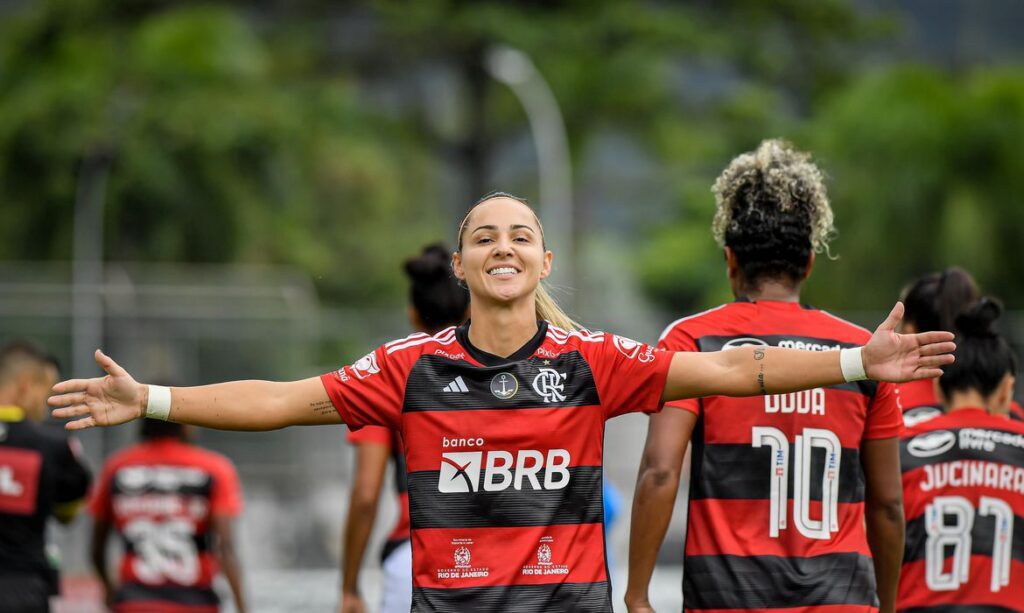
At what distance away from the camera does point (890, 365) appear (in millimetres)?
4164

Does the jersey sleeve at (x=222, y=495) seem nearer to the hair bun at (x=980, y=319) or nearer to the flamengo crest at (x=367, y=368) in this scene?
the flamengo crest at (x=367, y=368)

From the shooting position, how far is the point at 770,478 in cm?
480

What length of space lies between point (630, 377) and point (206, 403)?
1245 millimetres

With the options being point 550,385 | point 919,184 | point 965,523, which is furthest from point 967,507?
point 919,184

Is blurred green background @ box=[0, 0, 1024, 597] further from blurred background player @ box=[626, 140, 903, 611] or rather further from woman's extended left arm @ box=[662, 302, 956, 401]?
woman's extended left arm @ box=[662, 302, 956, 401]

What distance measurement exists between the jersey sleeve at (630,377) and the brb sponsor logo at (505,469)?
233 millimetres

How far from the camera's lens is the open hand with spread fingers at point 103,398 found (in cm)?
422

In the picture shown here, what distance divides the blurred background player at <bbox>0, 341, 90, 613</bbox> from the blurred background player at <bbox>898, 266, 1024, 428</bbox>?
4293 mm

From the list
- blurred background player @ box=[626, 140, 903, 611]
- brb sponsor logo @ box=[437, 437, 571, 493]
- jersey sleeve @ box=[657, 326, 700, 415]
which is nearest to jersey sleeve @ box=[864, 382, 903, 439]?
blurred background player @ box=[626, 140, 903, 611]

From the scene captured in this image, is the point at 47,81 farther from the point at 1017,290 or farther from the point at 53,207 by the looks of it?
the point at 1017,290

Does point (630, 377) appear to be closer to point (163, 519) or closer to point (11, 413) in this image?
point (11, 413)

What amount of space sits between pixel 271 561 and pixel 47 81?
1741 cm

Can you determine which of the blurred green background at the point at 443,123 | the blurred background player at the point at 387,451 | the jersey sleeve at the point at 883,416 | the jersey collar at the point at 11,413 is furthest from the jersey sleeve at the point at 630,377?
the blurred green background at the point at 443,123

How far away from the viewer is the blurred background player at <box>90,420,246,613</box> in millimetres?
8359
